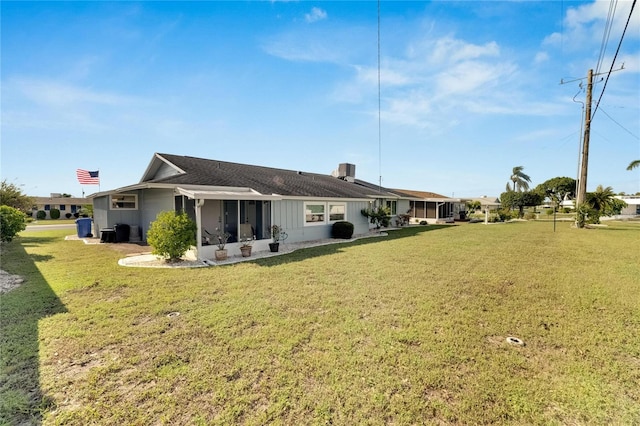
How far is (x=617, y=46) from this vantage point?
768cm

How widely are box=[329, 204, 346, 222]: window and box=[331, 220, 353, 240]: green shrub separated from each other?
0.59 metres

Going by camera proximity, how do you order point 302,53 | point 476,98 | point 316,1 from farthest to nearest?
point 476,98
point 302,53
point 316,1

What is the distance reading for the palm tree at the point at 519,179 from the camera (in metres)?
56.6

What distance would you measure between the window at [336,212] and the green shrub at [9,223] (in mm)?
14289

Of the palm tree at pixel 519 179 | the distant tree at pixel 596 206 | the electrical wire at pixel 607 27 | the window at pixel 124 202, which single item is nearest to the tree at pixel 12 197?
the window at pixel 124 202

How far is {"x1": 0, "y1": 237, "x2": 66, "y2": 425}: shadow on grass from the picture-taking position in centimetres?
266

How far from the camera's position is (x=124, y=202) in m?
14.0

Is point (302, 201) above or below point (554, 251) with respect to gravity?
above

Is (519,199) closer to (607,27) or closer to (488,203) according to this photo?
(488,203)

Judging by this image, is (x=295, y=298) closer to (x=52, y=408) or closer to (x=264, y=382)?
(x=264, y=382)

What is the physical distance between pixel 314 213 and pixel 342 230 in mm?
1850

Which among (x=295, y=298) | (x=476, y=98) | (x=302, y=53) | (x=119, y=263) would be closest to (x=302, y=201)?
(x=302, y=53)

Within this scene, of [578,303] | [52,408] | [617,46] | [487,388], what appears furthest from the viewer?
[617,46]

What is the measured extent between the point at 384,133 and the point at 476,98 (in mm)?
5480
